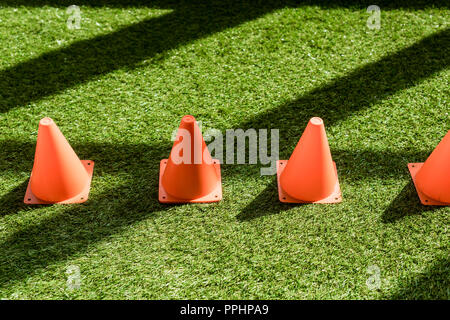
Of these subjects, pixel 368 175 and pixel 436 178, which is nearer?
pixel 436 178

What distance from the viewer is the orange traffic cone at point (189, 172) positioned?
2.63 metres

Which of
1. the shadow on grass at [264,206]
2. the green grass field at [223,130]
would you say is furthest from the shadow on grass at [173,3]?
the shadow on grass at [264,206]

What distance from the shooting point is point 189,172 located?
9.15 feet

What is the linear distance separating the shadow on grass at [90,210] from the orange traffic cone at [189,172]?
12 cm

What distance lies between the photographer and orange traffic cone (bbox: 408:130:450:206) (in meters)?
2.79

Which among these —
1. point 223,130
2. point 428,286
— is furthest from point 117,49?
point 428,286

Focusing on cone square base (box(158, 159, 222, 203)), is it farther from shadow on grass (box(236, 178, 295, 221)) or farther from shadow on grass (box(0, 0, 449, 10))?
shadow on grass (box(0, 0, 449, 10))

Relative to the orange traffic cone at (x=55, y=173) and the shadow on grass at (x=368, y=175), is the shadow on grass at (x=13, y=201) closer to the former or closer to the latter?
the orange traffic cone at (x=55, y=173)

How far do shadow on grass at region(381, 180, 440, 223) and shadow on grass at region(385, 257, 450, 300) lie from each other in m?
0.36

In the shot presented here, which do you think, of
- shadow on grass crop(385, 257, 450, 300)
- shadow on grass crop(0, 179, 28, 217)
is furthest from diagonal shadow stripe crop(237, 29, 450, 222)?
shadow on grass crop(0, 179, 28, 217)

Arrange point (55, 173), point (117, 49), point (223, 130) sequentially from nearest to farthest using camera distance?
point (55, 173) → point (223, 130) → point (117, 49)

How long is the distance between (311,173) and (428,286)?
0.86 meters

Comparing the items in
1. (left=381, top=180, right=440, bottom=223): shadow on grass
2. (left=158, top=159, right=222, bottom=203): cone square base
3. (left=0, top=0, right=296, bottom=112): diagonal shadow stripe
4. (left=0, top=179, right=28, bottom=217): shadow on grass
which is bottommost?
(left=381, top=180, right=440, bottom=223): shadow on grass

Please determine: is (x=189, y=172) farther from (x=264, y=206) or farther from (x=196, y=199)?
(x=264, y=206)
